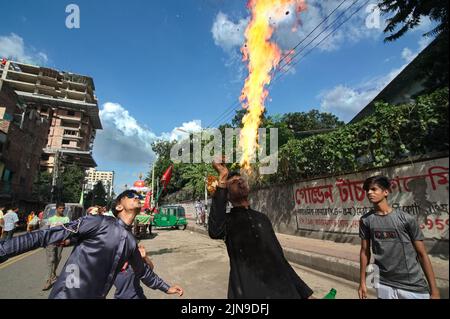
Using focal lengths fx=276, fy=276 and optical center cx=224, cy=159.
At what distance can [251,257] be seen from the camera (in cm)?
205

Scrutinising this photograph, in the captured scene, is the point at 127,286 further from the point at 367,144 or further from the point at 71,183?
the point at 71,183

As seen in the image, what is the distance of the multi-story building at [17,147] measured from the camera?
2831 centimetres

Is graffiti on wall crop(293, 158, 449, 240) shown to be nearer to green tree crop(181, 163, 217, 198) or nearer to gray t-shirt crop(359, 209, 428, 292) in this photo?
gray t-shirt crop(359, 209, 428, 292)

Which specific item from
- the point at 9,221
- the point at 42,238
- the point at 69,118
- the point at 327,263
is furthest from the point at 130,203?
the point at 69,118

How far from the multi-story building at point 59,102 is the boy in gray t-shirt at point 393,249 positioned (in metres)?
74.8

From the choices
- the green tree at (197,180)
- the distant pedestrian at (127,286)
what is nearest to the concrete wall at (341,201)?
the distant pedestrian at (127,286)

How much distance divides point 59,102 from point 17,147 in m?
44.5

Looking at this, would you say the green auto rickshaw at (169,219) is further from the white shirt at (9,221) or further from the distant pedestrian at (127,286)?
the distant pedestrian at (127,286)

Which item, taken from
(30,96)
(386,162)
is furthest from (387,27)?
(30,96)

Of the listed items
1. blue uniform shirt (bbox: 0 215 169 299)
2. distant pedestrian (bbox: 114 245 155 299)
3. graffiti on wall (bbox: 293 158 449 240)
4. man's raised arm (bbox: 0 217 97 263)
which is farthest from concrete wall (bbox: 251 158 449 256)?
distant pedestrian (bbox: 114 245 155 299)

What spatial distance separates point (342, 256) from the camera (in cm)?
737

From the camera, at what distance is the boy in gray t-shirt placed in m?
2.36

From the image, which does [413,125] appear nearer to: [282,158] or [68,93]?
[282,158]
